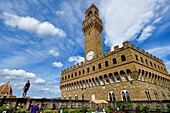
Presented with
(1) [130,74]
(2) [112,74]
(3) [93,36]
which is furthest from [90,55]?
(1) [130,74]

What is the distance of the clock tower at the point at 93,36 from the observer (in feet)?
92.8

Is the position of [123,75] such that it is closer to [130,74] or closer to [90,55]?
[130,74]

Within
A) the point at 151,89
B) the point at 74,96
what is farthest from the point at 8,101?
the point at 151,89

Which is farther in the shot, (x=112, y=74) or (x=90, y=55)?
(x=90, y=55)

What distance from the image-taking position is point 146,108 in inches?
534

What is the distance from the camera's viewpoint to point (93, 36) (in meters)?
29.6

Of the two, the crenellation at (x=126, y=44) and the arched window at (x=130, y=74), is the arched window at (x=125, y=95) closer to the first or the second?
the arched window at (x=130, y=74)

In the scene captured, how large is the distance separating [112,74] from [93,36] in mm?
13148

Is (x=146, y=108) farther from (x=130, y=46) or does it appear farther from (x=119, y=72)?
(x=130, y=46)

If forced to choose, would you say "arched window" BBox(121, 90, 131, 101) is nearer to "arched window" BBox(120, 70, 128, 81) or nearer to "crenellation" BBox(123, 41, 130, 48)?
"arched window" BBox(120, 70, 128, 81)

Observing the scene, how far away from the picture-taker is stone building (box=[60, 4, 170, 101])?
61.6ft

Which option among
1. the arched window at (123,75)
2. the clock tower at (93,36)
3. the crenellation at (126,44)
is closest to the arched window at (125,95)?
the arched window at (123,75)

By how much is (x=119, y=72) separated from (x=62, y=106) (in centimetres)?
1228

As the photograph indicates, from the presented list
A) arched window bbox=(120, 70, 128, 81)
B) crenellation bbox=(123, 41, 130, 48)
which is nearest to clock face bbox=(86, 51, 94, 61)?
crenellation bbox=(123, 41, 130, 48)
